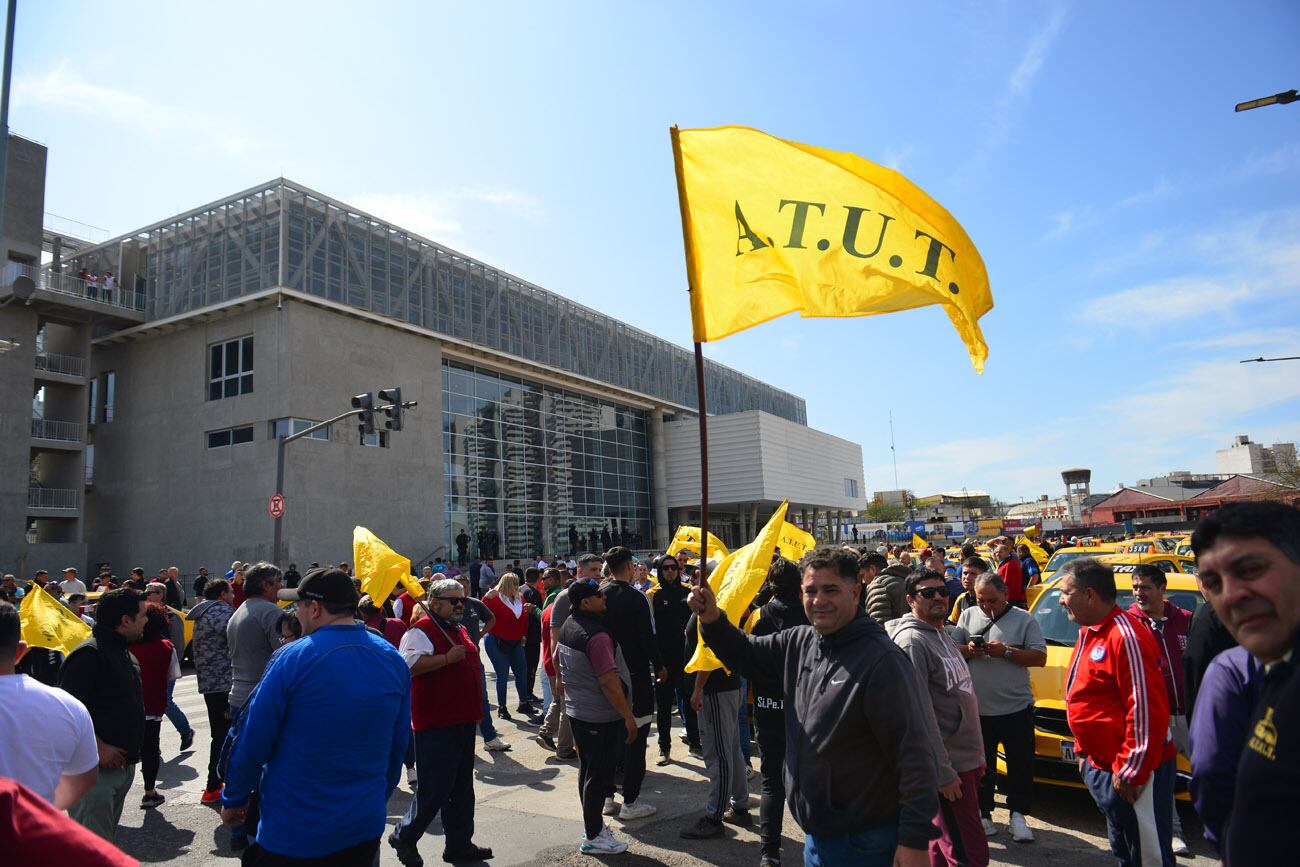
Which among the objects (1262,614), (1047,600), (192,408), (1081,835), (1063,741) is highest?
(192,408)

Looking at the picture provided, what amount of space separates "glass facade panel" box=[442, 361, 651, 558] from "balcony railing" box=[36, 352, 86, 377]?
14.4 meters

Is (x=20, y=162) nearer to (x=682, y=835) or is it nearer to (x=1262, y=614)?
(x=682, y=835)

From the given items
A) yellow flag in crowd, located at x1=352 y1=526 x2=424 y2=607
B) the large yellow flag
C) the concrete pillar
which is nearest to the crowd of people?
the large yellow flag

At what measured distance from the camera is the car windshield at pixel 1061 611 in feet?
24.3

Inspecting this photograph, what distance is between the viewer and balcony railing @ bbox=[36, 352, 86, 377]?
1265 inches

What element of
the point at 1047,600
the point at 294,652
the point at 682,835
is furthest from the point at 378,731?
the point at 1047,600

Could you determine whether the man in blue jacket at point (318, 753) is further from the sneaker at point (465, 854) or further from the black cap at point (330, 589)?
the sneaker at point (465, 854)

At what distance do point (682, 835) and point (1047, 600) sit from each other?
4.53 meters

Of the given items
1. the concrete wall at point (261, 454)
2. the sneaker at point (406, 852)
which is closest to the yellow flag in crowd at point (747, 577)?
the sneaker at point (406, 852)

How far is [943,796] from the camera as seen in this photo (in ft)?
13.2

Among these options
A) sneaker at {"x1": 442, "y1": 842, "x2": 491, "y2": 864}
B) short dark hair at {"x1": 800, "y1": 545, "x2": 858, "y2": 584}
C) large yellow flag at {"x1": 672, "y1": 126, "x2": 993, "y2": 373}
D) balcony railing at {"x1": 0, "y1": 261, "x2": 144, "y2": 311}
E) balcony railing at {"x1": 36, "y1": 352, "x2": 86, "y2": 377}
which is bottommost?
sneaker at {"x1": 442, "y1": 842, "x2": 491, "y2": 864}

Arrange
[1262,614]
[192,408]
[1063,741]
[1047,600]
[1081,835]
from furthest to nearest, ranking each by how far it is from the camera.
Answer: [192,408]
[1047,600]
[1063,741]
[1081,835]
[1262,614]

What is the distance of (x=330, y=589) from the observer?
3.65 meters

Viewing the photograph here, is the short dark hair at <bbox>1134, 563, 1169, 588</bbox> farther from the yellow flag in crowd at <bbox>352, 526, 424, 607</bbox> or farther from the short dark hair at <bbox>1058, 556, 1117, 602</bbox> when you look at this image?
the yellow flag in crowd at <bbox>352, 526, 424, 607</bbox>
